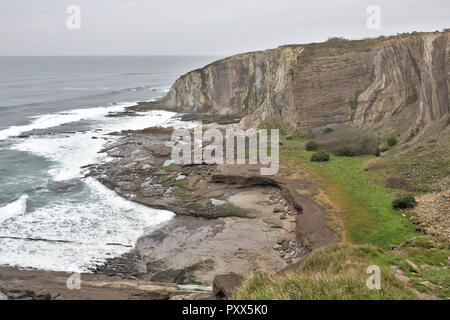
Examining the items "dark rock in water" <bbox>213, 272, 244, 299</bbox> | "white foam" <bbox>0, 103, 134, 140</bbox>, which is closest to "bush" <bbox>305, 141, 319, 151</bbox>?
"dark rock in water" <bbox>213, 272, 244, 299</bbox>

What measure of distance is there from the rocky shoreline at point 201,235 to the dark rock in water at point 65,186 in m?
2.03

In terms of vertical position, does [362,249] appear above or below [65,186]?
above

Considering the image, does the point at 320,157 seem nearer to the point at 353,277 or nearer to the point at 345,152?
the point at 345,152

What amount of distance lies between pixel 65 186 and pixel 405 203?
944 inches

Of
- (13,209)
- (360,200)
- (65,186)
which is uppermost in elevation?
(360,200)

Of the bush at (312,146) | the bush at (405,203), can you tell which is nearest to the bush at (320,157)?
the bush at (312,146)

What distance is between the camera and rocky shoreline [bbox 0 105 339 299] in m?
14.8

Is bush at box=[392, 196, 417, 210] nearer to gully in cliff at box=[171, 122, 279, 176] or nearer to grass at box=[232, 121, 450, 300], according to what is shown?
grass at box=[232, 121, 450, 300]

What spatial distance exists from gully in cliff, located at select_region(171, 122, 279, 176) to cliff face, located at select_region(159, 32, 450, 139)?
4.24 metres

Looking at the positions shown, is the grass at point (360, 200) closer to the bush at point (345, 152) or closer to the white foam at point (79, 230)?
the bush at point (345, 152)

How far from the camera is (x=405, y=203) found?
18.2 metres

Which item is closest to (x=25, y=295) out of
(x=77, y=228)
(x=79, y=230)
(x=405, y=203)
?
(x=79, y=230)

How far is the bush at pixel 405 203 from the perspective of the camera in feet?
59.8
